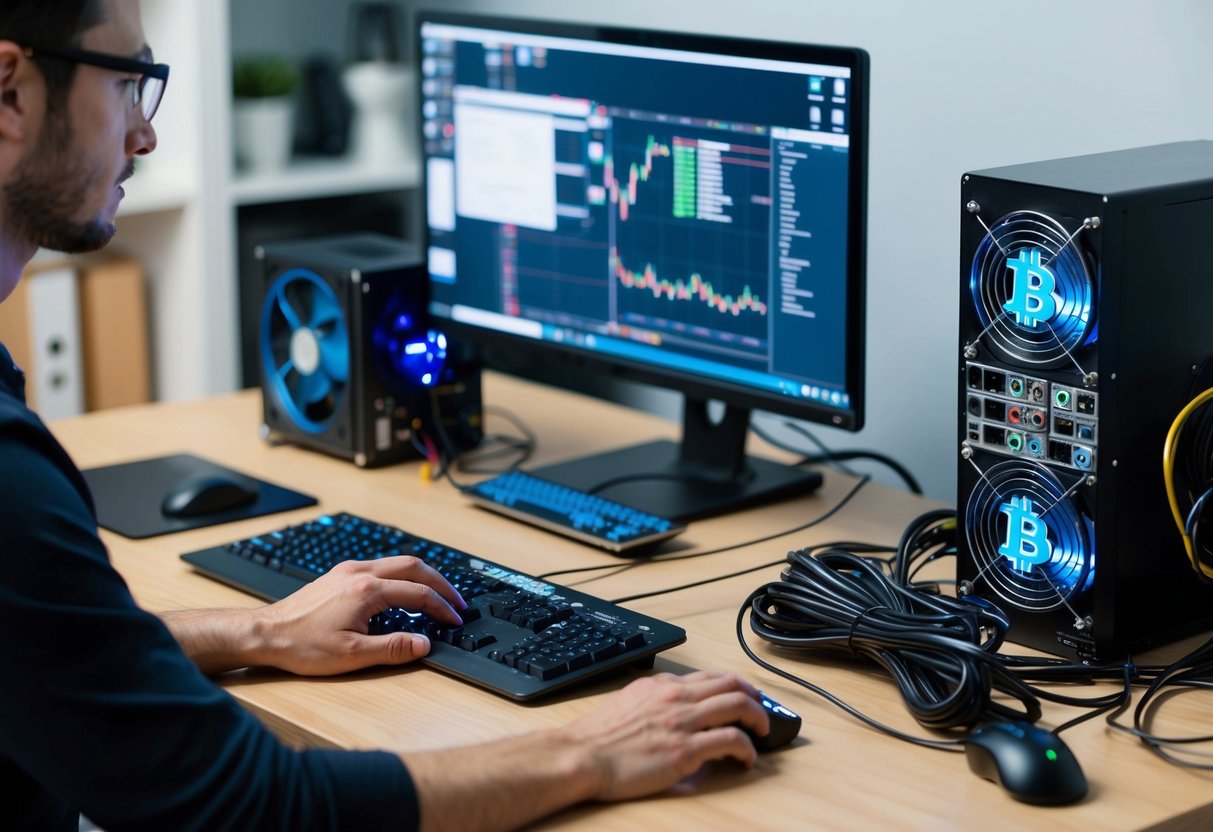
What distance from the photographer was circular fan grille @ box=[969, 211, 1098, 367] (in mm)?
1154

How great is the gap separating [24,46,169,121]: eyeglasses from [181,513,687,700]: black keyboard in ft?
1.48

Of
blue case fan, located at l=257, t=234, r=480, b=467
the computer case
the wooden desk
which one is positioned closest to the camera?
the wooden desk

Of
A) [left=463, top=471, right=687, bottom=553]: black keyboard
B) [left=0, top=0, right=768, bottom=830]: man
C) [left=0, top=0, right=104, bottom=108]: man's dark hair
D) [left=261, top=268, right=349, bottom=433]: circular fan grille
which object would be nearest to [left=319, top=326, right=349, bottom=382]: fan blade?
[left=261, top=268, right=349, bottom=433]: circular fan grille

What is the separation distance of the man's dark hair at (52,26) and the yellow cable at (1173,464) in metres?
0.84

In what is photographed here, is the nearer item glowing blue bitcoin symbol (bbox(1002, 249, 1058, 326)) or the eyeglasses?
the eyeglasses

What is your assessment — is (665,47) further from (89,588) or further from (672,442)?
(89,588)

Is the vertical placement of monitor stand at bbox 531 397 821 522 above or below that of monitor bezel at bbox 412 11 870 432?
below

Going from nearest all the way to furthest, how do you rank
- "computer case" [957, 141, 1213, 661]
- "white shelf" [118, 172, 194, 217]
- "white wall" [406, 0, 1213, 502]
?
"computer case" [957, 141, 1213, 661]
"white wall" [406, 0, 1213, 502]
"white shelf" [118, 172, 194, 217]

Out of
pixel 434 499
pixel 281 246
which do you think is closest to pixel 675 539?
pixel 434 499

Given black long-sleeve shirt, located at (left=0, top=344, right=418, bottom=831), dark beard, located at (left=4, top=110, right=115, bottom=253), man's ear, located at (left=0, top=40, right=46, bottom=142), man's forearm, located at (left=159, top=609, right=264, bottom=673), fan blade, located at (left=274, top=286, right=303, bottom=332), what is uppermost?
man's ear, located at (left=0, top=40, right=46, bottom=142)

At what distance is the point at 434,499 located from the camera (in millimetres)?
1682

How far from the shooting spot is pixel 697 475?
1.71m

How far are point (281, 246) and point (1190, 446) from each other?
3.61 feet

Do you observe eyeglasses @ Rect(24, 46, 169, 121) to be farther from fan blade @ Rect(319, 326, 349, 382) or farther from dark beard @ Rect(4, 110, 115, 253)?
fan blade @ Rect(319, 326, 349, 382)
